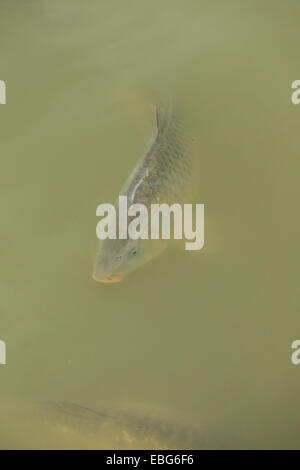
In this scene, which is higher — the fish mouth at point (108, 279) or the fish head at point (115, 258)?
the fish head at point (115, 258)

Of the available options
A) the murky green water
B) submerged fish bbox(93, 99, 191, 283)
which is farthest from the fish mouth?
the murky green water

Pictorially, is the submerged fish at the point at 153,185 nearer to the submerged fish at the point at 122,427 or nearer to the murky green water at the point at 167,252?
the murky green water at the point at 167,252

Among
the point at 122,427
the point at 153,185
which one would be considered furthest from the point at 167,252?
the point at 122,427

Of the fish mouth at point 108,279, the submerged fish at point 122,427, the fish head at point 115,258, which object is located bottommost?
the submerged fish at point 122,427

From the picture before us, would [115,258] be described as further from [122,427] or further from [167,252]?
[122,427]

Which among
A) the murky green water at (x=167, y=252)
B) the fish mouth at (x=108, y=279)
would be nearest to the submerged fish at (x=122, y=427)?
the murky green water at (x=167, y=252)

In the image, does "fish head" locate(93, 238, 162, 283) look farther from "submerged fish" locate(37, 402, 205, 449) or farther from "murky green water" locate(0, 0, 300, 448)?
"submerged fish" locate(37, 402, 205, 449)
